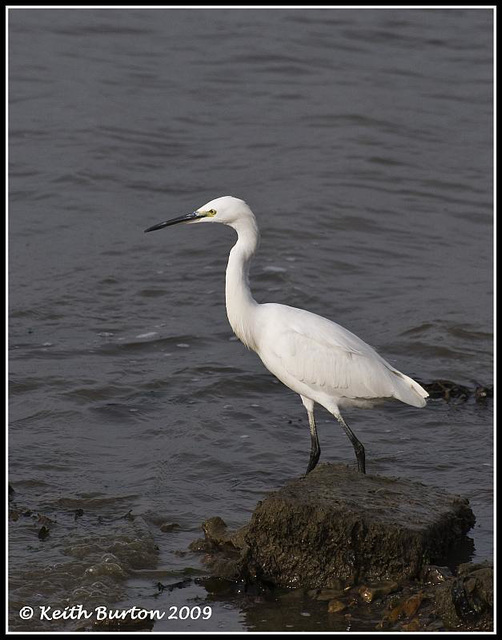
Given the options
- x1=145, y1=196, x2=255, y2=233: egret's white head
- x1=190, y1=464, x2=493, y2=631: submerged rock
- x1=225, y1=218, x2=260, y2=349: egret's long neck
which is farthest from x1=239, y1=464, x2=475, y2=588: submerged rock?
x1=145, y1=196, x2=255, y2=233: egret's white head

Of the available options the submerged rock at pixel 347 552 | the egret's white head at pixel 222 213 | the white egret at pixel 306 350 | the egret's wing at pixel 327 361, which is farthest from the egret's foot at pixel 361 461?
the egret's white head at pixel 222 213

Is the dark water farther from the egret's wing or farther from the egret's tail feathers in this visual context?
the egret's wing

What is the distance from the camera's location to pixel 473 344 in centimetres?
877

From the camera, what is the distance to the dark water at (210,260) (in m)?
5.98

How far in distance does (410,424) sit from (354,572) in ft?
8.54

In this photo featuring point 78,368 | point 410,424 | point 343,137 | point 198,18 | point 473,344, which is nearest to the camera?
point 410,424

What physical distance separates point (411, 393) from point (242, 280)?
124 cm

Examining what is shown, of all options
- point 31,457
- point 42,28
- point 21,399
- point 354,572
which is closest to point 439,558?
point 354,572

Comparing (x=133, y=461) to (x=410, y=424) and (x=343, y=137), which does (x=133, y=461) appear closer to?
(x=410, y=424)

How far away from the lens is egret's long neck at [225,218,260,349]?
6188 millimetres

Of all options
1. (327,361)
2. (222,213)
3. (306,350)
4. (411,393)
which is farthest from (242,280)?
(411,393)

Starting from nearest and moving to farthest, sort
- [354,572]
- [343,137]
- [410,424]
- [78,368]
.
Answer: [354,572]
[410,424]
[78,368]
[343,137]

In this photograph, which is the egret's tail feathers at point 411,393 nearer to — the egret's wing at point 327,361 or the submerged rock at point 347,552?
the egret's wing at point 327,361

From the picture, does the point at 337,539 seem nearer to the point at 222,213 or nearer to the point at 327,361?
the point at 327,361
